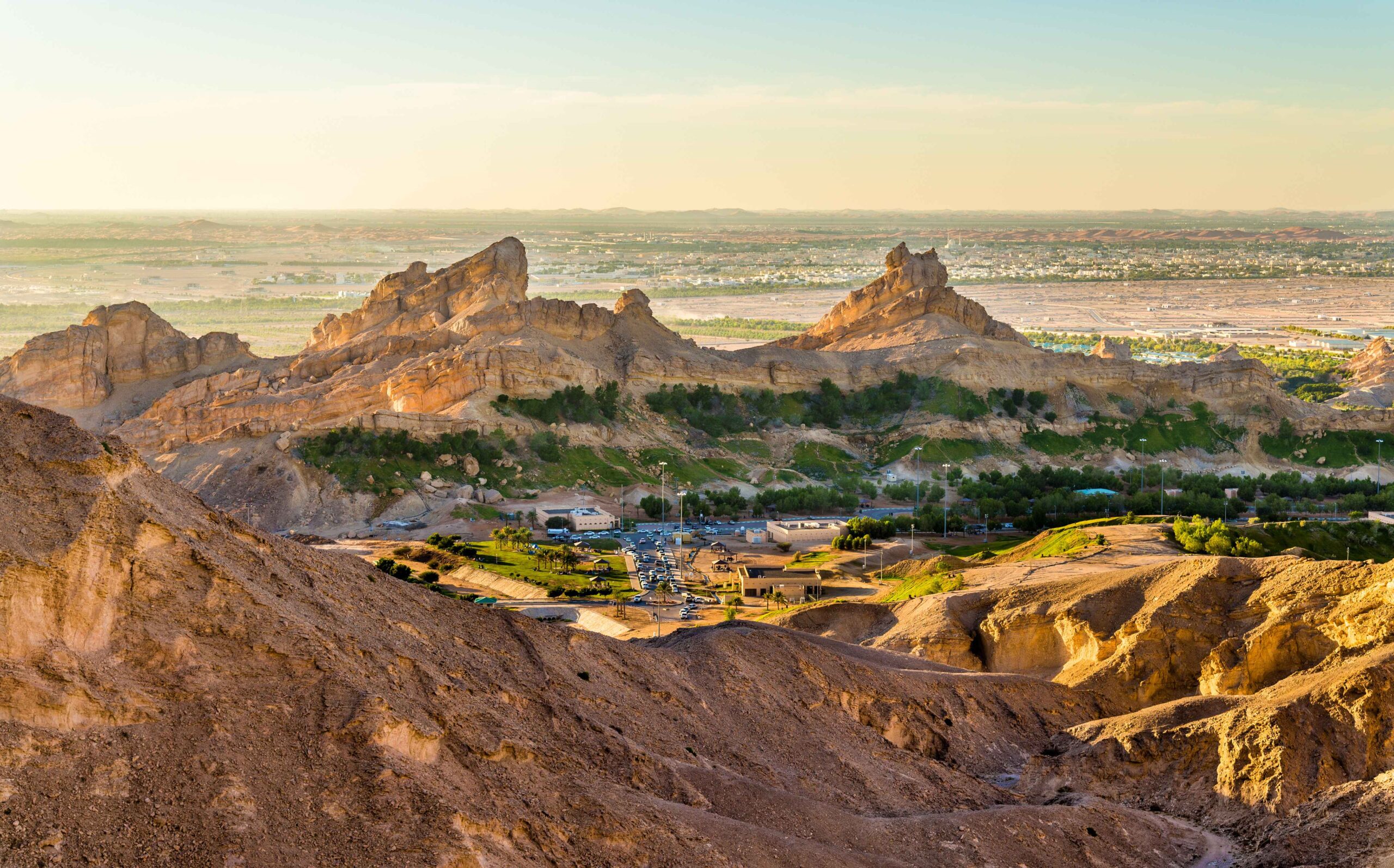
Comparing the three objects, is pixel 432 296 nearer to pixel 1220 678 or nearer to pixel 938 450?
pixel 938 450

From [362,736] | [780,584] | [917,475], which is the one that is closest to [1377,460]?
[917,475]

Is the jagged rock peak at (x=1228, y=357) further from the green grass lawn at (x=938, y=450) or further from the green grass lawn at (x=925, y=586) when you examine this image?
the green grass lawn at (x=925, y=586)

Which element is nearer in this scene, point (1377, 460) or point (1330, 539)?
point (1330, 539)

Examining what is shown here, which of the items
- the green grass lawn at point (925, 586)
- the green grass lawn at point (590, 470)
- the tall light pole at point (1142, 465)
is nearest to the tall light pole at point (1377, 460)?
the tall light pole at point (1142, 465)

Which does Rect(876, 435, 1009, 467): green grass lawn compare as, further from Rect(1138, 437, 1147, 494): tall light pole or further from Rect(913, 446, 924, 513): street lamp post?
Rect(1138, 437, 1147, 494): tall light pole

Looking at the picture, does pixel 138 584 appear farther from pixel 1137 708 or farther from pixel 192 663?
pixel 1137 708

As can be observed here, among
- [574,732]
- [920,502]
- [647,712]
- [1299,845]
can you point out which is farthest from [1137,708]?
[920,502]

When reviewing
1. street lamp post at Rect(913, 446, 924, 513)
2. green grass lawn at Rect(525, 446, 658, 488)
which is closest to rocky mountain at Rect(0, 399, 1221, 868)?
green grass lawn at Rect(525, 446, 658, 488)

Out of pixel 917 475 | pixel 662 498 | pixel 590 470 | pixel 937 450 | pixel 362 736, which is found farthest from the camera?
pixel 937 450
